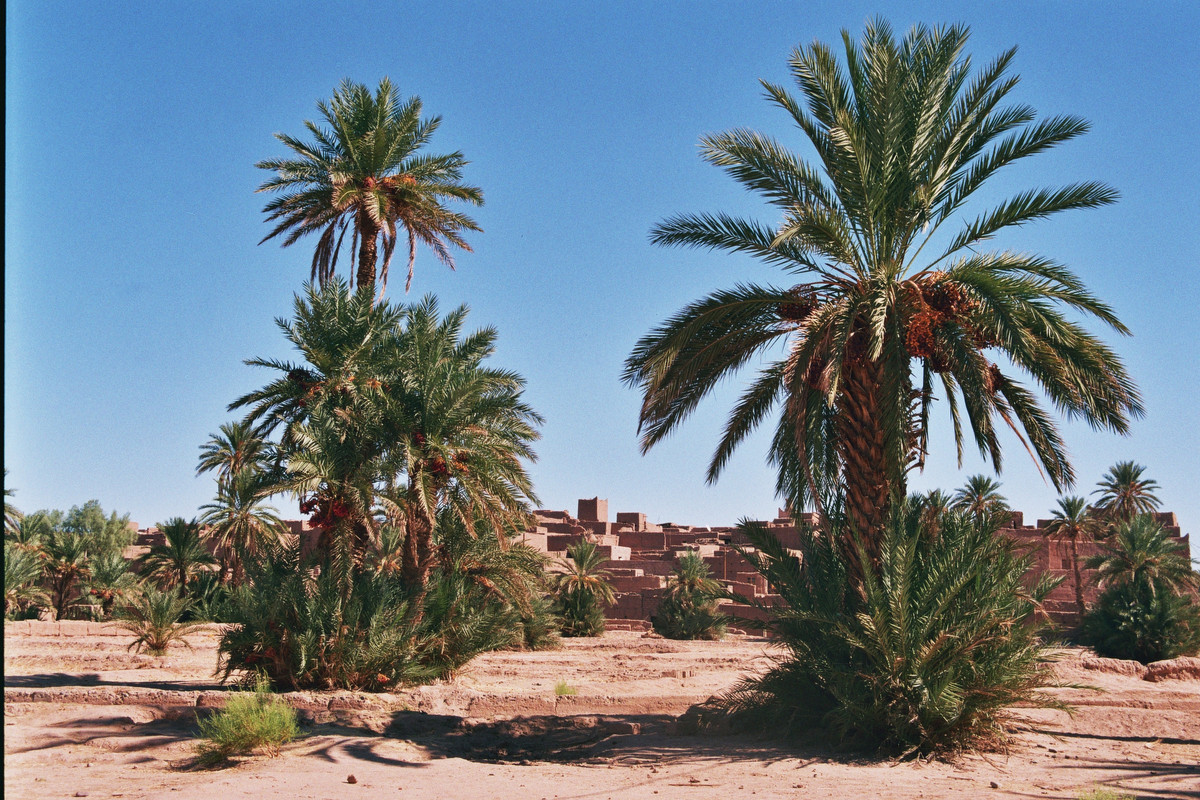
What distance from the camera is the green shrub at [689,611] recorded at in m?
29.2

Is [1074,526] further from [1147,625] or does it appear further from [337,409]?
[337,409]

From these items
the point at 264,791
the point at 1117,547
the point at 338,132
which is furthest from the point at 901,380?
the point at 1117,547

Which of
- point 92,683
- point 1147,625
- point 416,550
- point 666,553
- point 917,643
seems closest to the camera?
point 917,643

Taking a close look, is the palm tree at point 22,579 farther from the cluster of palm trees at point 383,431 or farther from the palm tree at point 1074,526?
the palm tree at point 1074,526

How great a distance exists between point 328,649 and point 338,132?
406 inches

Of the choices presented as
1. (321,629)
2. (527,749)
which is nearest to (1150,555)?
(527,749)

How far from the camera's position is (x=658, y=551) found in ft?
150

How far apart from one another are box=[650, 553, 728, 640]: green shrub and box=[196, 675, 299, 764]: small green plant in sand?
62.7 feet

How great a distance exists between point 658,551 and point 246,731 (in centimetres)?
3651

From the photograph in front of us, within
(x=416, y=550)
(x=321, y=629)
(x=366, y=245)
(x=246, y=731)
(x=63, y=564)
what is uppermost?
(x=366, y=245)

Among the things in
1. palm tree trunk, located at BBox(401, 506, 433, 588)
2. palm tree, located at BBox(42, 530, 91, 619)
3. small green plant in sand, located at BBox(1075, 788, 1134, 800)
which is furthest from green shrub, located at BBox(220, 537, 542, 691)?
palm tree, located at BBox(42, 530, 91, 619)

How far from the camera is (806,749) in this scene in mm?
10414

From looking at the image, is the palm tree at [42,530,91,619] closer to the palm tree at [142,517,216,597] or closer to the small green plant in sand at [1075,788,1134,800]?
the palm tree at [142,517,216,597]

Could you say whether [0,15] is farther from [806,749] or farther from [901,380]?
[806,749]
